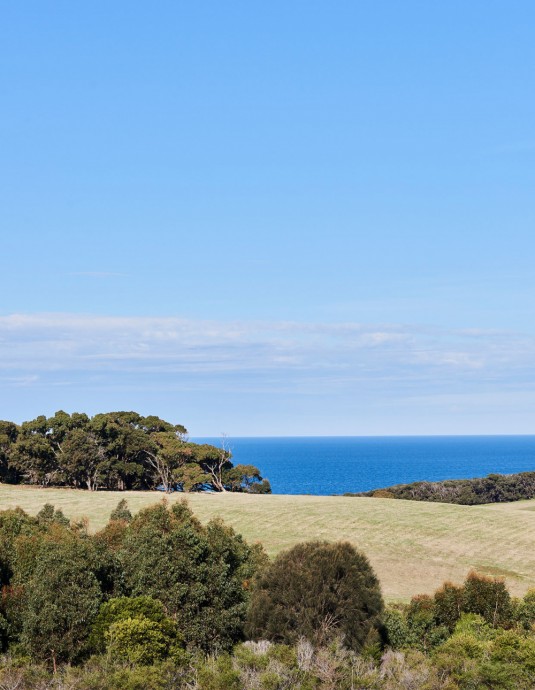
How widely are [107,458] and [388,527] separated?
45.2m

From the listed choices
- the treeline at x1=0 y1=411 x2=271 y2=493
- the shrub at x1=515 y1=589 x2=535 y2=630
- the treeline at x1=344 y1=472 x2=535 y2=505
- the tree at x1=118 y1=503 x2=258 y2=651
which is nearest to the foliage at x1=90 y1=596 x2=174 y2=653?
the tree at x1=118 y1=503 x2=258 y2=651

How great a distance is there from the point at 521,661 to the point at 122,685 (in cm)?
1695

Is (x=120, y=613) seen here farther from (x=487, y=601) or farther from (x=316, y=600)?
(x=487, y=601)

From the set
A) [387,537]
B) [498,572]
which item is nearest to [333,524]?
[387,537]

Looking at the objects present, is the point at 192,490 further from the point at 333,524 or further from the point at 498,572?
the point at 498,572

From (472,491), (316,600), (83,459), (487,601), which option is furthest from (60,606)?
(472,491)

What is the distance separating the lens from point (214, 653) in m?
33.6

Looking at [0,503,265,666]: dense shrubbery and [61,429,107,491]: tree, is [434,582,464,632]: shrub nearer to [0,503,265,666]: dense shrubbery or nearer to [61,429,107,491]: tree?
[0,503,265,666]: dense shrubbery

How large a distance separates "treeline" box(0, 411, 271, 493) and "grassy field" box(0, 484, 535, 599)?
23.7 ft

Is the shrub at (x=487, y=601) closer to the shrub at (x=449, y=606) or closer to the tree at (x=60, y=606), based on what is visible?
the shrub at (x=449, y=606)

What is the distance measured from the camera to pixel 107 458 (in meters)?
98.5

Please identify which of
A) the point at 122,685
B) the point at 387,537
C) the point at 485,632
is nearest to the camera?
the point at 122,685

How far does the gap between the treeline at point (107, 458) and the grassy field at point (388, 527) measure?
7235mm

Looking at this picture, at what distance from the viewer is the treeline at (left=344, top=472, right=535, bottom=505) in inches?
4589
